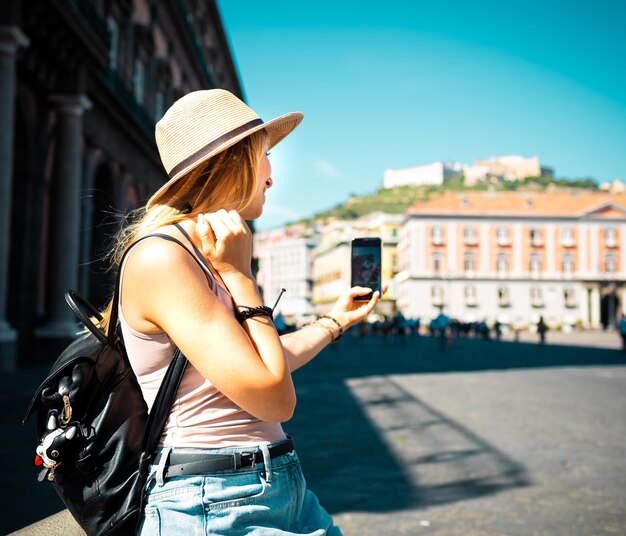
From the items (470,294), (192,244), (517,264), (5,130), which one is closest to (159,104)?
(5,130)

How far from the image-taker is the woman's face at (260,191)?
170 cm

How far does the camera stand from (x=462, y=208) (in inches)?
3356

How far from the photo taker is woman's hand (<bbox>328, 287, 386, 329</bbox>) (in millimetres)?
2031

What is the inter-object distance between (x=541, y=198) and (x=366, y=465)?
288ft

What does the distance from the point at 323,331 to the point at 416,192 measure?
186941 millimetres

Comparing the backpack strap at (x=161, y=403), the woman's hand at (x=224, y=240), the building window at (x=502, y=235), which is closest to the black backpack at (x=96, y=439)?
the backpack strap at (x=161, y=403)

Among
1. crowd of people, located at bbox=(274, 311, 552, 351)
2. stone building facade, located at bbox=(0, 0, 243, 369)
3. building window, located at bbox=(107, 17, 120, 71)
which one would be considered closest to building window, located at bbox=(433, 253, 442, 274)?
crowd of people, located at bbox=(274, 311, 552, 351)

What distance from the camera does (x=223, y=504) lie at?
1506 millimetres

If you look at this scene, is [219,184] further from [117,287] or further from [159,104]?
[159,104]

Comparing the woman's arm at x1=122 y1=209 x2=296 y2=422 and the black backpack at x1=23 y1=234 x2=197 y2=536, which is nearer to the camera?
the woman's arm at x1=122 y1=209 x2=296 y2=422

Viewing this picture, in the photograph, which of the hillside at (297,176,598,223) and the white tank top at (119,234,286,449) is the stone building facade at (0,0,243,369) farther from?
the hillside at (297,176,598,223)

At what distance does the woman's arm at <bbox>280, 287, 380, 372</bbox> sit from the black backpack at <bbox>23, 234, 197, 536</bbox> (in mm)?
359

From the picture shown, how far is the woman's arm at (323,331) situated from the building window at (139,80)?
21386mm

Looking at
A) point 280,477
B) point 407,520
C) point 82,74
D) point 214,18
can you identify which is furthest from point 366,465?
point 214,18
